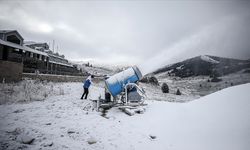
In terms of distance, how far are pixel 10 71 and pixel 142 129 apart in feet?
50.3

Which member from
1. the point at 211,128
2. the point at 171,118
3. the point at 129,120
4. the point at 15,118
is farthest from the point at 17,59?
the point at 211,128

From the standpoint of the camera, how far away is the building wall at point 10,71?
44.4 ft

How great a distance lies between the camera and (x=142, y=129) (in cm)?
610

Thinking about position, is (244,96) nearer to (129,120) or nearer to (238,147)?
(238,147)

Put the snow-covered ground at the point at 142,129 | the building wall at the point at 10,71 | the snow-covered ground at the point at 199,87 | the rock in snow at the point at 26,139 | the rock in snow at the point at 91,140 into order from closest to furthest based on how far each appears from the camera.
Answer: the rock in snow at the point at 26,139, the snow-covered ground at the point at 142,129, the rock in snow at the point at 91,140, the building wall at the point at 10,71, the snow-covered ground at the point at 199,87

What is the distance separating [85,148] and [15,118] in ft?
12.9

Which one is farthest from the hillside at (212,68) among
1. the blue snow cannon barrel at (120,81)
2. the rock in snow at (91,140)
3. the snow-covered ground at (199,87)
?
the rock in snow at (91,140)

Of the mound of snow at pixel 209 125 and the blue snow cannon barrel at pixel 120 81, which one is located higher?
the blue snow cannon barrel at pixel 120 81

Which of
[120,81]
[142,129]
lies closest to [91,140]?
[142,129]

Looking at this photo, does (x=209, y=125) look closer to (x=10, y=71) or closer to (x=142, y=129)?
(x=142, y=129)

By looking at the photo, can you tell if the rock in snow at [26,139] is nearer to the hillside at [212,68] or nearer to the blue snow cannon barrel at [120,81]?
the blue snow cannon barrel at [120,81]

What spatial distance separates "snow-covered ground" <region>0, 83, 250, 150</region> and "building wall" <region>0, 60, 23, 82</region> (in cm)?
889

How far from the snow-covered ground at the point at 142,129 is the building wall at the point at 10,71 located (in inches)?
350

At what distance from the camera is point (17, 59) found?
2652 centimetres
